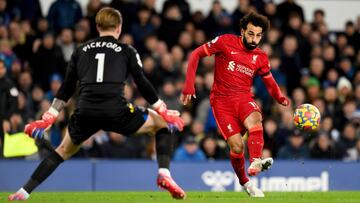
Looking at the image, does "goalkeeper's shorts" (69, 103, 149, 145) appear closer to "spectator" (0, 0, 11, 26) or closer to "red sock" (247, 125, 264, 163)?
"red sock" (247, 125, 264, 163)

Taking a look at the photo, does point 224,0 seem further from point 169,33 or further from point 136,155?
point 136,155

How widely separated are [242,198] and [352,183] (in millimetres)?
5746

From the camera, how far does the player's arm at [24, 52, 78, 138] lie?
1078 cm

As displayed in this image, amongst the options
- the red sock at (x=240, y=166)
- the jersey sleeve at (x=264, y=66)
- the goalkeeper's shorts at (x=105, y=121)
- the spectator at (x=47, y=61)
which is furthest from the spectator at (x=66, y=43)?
the goalkeeper's shorts at (x=105, y=121)

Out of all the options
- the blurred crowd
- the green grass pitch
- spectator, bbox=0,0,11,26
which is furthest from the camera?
spectator, bbox=0,0,11,26

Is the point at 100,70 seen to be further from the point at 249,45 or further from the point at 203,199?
the point at 249,45

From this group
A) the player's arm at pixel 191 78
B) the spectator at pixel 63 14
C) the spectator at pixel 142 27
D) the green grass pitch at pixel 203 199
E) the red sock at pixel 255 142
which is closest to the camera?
the green grass pitch at pixel 203 199

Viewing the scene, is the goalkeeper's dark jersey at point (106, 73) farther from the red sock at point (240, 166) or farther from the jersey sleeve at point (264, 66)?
the jersey sleeve at point (264, 66)

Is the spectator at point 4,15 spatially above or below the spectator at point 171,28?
above

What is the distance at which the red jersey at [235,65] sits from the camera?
492 inches

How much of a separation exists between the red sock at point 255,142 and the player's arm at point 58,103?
2402 millimetres

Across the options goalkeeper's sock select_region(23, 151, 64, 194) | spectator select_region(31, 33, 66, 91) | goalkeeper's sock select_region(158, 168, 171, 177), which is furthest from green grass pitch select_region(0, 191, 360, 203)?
spectator select_region(31, 33, 66, 91)

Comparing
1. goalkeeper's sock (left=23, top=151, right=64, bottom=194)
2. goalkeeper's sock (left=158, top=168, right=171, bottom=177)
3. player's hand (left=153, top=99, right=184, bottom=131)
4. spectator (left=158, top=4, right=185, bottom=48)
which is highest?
player's hand (left=153, top=99, right=184, bottom=131)

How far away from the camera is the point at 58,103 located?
10.9m
